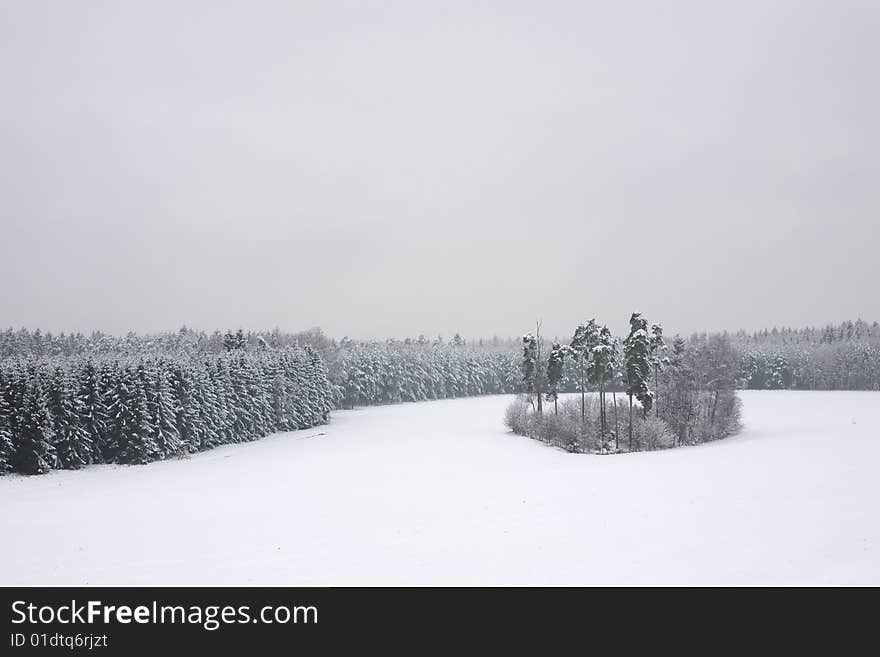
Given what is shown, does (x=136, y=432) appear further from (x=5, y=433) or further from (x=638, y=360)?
(x=638, y=360)

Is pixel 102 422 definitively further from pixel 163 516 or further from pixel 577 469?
pixel 577 469

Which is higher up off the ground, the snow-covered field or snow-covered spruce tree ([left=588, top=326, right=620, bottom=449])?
snow-covered spruce tree ([left=588, top=326, right=620, bottom=449])

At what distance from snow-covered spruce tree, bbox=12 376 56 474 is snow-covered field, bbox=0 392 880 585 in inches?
249

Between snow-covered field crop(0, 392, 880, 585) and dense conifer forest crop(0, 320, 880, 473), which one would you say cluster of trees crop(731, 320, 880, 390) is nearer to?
dense conifer forest crop(0, 320, 880, 473)

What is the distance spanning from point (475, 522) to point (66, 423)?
49.9m

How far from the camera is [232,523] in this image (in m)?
23.8

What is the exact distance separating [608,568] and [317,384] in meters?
85.2

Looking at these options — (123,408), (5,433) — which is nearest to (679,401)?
(123,408)

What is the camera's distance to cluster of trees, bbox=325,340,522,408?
132125 mm

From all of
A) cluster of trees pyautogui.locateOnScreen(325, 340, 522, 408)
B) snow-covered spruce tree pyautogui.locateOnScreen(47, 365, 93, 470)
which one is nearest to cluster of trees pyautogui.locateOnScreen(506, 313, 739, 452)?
snow-covered spruce tree pyautogui.locateOnScreen(47, 365, 93, 470)

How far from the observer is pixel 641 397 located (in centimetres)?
5788

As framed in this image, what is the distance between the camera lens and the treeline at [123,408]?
51.8 metres

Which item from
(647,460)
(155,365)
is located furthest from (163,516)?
(155,365)
